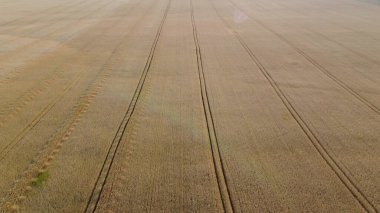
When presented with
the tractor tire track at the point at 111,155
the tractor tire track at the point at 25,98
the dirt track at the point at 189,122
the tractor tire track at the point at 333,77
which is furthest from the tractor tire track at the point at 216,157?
the tractor tire track at the point at 25,98

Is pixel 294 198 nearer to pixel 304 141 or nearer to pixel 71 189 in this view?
pixel 304 141

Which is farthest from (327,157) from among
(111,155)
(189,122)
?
(111,155)

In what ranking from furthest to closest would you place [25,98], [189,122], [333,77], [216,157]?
1. [333,77]
2. [25,98]
3. [189,122]
4. [216,157]

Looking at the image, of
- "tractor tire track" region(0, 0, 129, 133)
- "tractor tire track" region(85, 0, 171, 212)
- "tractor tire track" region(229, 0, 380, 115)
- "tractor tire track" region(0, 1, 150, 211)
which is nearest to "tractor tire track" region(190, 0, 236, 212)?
"tractor tire track" region(85, 0, 171, 212)

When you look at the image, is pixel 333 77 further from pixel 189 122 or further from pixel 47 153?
pixel 47 153

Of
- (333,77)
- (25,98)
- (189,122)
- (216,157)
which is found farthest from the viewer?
(333,77)

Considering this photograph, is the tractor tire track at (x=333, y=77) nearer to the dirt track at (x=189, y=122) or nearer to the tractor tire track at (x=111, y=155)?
the dirt track at (x=189, y=122)

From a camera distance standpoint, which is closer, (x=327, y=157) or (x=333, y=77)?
(x=327, y=157)

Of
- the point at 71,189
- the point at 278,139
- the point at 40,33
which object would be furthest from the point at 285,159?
the point at 40,33

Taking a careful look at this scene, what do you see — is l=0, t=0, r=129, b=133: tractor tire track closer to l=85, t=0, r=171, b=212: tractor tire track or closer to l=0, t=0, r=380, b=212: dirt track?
l=0, t=0, r=380, b=212: dirt track
